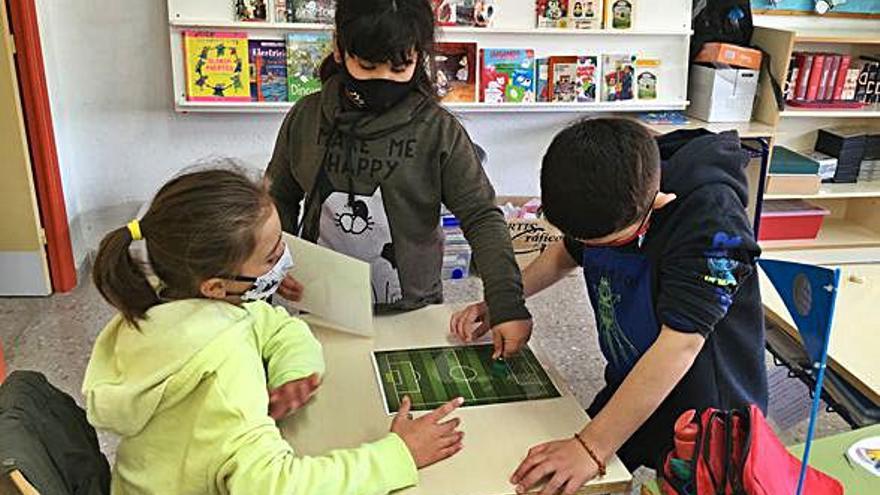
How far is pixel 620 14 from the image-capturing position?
3432 millimetres

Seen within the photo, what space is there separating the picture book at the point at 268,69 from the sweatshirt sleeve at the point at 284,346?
6.98 ft

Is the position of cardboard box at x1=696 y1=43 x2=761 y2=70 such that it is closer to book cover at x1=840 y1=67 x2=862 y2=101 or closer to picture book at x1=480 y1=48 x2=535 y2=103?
book cover at x1=840 y1=67 x2=862 y2=101

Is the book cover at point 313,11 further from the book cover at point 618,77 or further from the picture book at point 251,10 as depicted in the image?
the book cover at point 618,77

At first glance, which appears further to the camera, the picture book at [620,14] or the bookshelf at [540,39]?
the picture book at [620,14]

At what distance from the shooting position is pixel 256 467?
3.14ft

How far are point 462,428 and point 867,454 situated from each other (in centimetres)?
70

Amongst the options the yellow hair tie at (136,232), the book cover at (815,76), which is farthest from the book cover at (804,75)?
the yellow hair tie at (136,232)

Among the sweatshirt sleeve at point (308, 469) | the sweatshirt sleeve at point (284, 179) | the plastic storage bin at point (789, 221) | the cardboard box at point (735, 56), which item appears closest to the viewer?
the sweatshirt sleeve at point (308, 469)

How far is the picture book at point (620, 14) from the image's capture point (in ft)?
11.2

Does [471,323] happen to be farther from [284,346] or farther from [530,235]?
[530,235]

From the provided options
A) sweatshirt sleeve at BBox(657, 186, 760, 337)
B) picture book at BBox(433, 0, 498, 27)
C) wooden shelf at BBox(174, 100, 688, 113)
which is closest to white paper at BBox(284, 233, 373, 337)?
sweatshirt sleeve at BBox(657, 186, 760, 337)

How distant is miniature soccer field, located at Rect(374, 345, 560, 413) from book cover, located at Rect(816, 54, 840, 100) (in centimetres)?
286

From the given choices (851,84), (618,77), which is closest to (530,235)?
(618,77)

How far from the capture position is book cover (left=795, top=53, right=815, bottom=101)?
3.61 m
